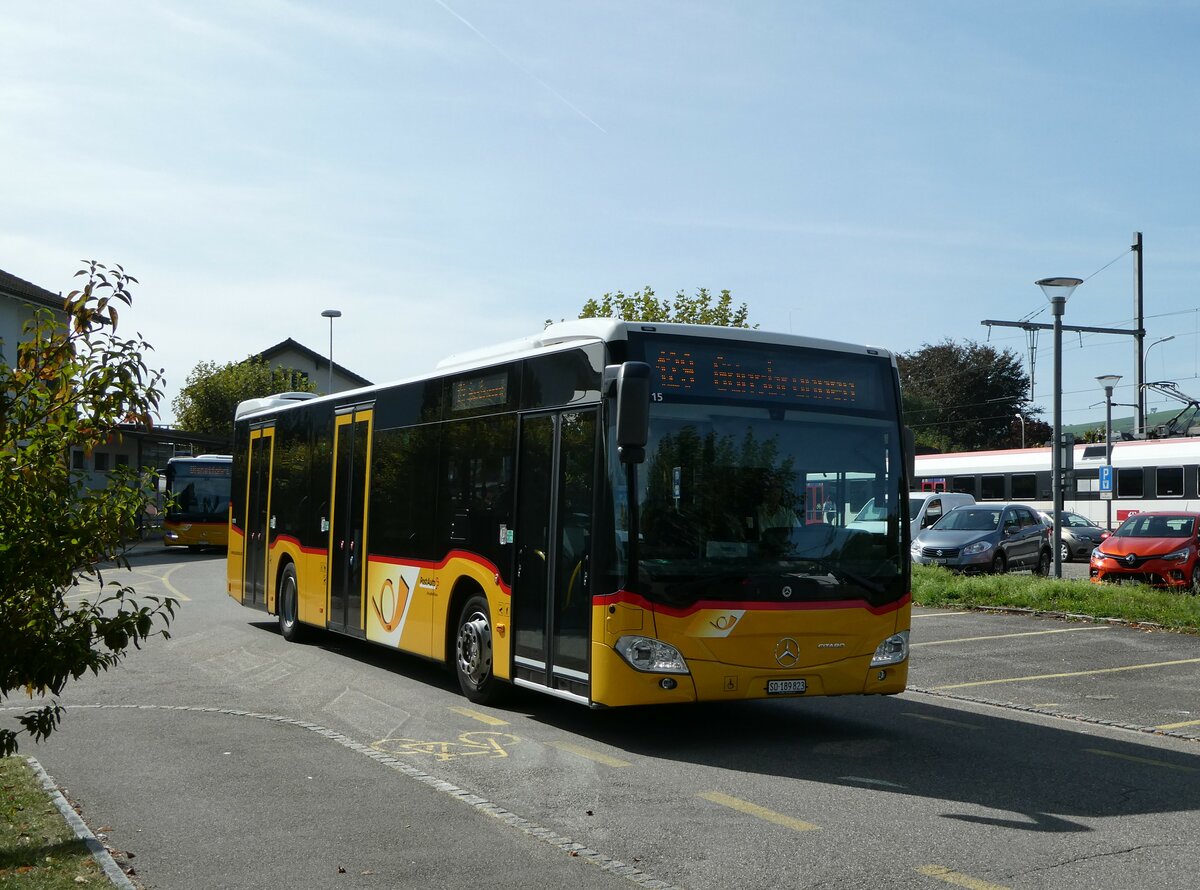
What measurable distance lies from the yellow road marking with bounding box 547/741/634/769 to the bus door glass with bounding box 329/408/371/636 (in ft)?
16.0

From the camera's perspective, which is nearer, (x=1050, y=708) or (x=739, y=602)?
(x=739, y=602)

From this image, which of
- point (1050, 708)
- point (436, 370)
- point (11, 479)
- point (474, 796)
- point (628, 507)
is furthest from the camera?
point (436, 370)

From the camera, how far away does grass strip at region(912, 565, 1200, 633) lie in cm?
1747

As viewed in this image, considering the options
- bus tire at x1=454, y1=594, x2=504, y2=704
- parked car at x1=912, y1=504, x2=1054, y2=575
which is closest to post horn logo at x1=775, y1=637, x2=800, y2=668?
bus tire at x1=454, y1=594, x2=504, y2=704

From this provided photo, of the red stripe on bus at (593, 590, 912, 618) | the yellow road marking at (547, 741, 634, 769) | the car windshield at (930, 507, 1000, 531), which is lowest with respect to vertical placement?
the yellow road marking at (547, 741, 634, 769)

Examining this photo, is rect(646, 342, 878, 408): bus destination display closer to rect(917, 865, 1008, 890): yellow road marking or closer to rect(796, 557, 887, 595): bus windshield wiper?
rect(796, 557, 887, 595): bus windshield wiper

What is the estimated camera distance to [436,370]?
1267 centimetres

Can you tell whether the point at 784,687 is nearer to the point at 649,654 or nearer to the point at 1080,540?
the point at 649,654

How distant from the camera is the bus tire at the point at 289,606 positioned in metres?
16.0

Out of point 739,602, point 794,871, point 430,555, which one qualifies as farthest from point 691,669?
point 430,555

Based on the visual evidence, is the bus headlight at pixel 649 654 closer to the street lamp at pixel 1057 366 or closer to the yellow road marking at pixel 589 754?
the yellow road marking at pixel 589 754

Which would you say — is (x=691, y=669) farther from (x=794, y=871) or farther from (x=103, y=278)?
(x=103, y=278)

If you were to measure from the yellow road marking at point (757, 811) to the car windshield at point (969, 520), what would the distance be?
22.6 m

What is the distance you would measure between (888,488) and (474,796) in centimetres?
404
